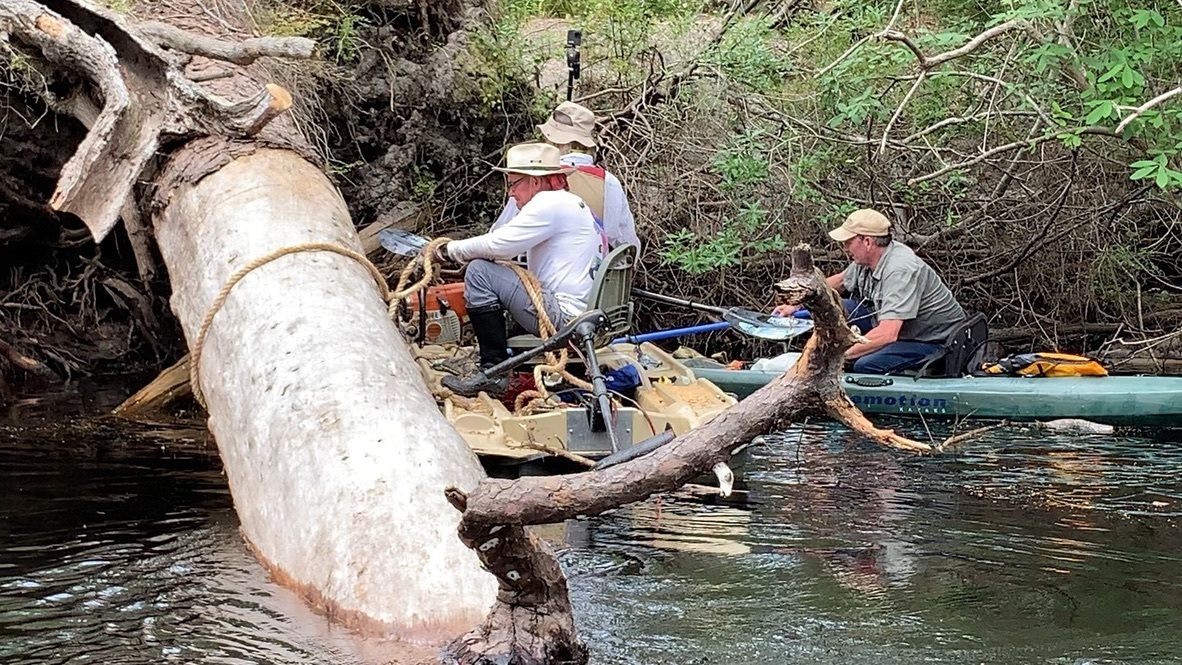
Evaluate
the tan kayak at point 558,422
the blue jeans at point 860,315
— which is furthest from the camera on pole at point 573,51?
the tan kayak at point 558,422

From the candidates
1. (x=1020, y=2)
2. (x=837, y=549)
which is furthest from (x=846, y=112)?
(x=837, y=549)

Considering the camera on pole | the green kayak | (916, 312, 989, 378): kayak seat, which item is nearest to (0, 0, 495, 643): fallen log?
the camera on pole

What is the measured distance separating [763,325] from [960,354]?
5.49 ft

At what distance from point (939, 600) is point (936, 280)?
171 inches

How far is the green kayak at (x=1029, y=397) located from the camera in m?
8.34

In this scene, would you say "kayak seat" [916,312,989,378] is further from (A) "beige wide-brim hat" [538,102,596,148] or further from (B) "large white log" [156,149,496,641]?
(B) "large white log" [156,149,496,641]

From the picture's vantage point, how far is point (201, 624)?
169 inches

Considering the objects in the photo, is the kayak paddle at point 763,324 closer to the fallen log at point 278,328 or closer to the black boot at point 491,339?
the black boot at point 491,339

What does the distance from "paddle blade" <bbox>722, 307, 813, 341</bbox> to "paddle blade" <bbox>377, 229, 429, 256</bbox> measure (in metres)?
1.75

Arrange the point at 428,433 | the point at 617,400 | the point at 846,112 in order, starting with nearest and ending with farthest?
the point at 428,433 < the point at 617,400 < the point at 846,112

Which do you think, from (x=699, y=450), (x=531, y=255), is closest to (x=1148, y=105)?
(x=531, y=255)

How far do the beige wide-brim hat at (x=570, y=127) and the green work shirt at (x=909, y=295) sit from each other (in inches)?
77.1

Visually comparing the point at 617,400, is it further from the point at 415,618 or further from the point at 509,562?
the point at 509,562

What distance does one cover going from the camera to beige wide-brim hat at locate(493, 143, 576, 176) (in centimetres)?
677
